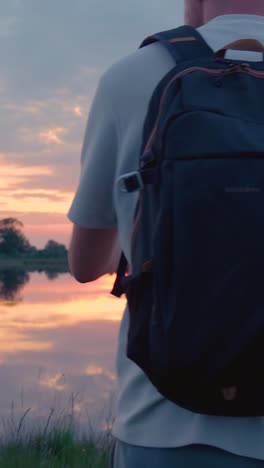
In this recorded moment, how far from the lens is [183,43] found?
1390mm

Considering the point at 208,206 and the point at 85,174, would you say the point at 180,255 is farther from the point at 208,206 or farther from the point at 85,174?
the point at 85,174

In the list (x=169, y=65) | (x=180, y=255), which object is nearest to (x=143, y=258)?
(x=180, y=255)

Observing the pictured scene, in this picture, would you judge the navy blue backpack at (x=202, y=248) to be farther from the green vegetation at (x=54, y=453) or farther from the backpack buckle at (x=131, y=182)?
the green vegetation at (x=54, y=453)

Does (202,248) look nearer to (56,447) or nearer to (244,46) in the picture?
(244,46)

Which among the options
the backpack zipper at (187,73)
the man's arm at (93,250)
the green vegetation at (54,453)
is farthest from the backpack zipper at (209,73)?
the green vegetation at (54,453)

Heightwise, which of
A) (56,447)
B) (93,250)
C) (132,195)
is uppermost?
(132,195)

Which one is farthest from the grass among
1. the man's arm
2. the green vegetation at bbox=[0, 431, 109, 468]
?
the man's arm

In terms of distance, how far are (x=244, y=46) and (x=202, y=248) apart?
0.46 metres

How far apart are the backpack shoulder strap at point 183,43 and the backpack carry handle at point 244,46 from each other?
0.02m

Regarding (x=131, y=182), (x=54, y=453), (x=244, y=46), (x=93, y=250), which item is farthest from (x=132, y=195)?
(x=54, y=453)

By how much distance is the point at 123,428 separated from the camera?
1327mm

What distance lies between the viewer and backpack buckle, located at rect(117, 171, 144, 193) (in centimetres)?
130

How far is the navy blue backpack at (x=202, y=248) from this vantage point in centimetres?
118

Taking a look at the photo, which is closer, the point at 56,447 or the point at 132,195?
the point at 132,195
